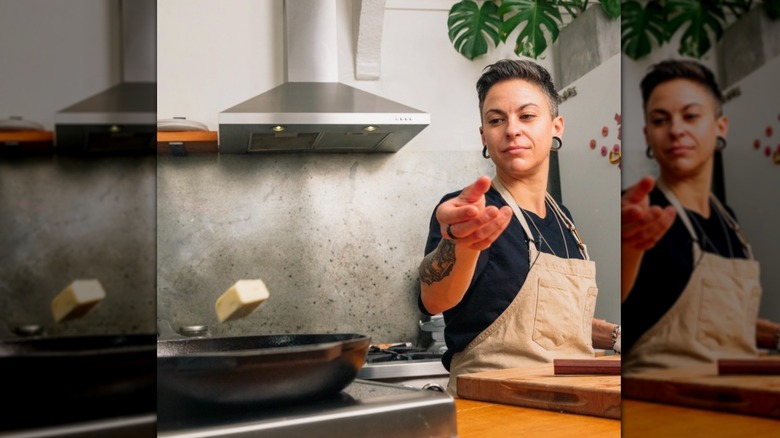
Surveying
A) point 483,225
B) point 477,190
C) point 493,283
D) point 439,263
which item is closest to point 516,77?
point 493,283

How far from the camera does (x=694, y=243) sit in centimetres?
13

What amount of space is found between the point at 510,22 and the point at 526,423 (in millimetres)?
1291

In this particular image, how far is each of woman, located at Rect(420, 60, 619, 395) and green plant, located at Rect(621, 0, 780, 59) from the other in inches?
35.6

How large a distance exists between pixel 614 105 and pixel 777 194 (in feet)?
5.19

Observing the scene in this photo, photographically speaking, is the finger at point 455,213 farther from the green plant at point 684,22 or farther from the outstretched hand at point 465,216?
the green plant at point 684,22

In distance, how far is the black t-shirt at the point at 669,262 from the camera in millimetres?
125

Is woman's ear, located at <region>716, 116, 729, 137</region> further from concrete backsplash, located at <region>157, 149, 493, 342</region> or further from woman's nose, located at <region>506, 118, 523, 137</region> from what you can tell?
concrete backsplash, located at <region>157, 149, 493, 342</region>

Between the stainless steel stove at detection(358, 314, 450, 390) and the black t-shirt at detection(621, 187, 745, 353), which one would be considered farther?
the stainless steel stove at detection(358, 314, 450, 390)

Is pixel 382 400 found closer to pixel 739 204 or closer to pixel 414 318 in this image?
pixel 739 204

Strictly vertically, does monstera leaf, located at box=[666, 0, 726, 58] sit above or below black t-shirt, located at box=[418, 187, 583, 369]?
above

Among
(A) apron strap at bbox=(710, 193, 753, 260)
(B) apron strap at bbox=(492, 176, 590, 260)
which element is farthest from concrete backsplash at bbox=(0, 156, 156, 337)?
(B) apron strap at bbox=(492, 176, 590, 260)

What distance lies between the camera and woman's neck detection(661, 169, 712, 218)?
0.41 feet

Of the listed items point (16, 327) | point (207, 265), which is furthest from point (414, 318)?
point (16, 327)

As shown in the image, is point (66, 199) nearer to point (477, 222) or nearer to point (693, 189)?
point (693, 189)
